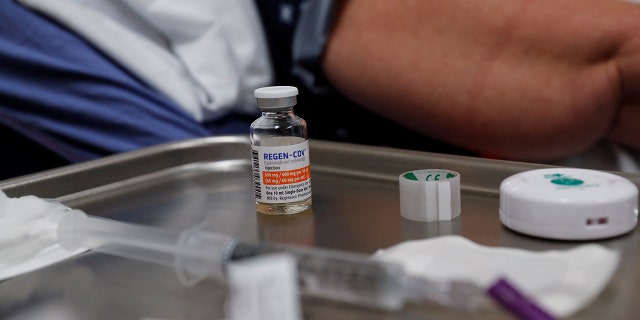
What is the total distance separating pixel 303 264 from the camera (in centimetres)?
44

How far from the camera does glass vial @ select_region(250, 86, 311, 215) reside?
24.0 inches

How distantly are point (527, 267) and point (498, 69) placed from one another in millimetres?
388

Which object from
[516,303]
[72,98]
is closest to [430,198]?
[516,303]

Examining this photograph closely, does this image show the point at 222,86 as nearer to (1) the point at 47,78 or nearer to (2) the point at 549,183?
(1) the point at 47,78

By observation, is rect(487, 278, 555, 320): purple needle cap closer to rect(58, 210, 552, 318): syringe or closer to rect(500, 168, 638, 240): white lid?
rect(58, 210, 552, 318): syringe

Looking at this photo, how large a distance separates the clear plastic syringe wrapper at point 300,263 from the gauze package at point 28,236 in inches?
1.0

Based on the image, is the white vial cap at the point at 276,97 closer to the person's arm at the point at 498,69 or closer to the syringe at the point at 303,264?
the syringe at the point at 303,264

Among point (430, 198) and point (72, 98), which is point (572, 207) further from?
→ point (72, 98)

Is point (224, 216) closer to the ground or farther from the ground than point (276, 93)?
closer to the ground

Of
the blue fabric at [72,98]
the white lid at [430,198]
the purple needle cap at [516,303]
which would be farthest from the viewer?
the blue fabric at [72,98]

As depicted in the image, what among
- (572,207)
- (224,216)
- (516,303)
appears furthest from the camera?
(224,216)

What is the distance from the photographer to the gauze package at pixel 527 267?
0.42 metres

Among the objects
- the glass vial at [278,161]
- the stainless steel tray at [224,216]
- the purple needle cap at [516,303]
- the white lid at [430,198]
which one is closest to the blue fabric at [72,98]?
the stainless steel tray at [224,216]

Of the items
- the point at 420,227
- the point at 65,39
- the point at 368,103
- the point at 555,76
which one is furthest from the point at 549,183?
the point at 65,39
